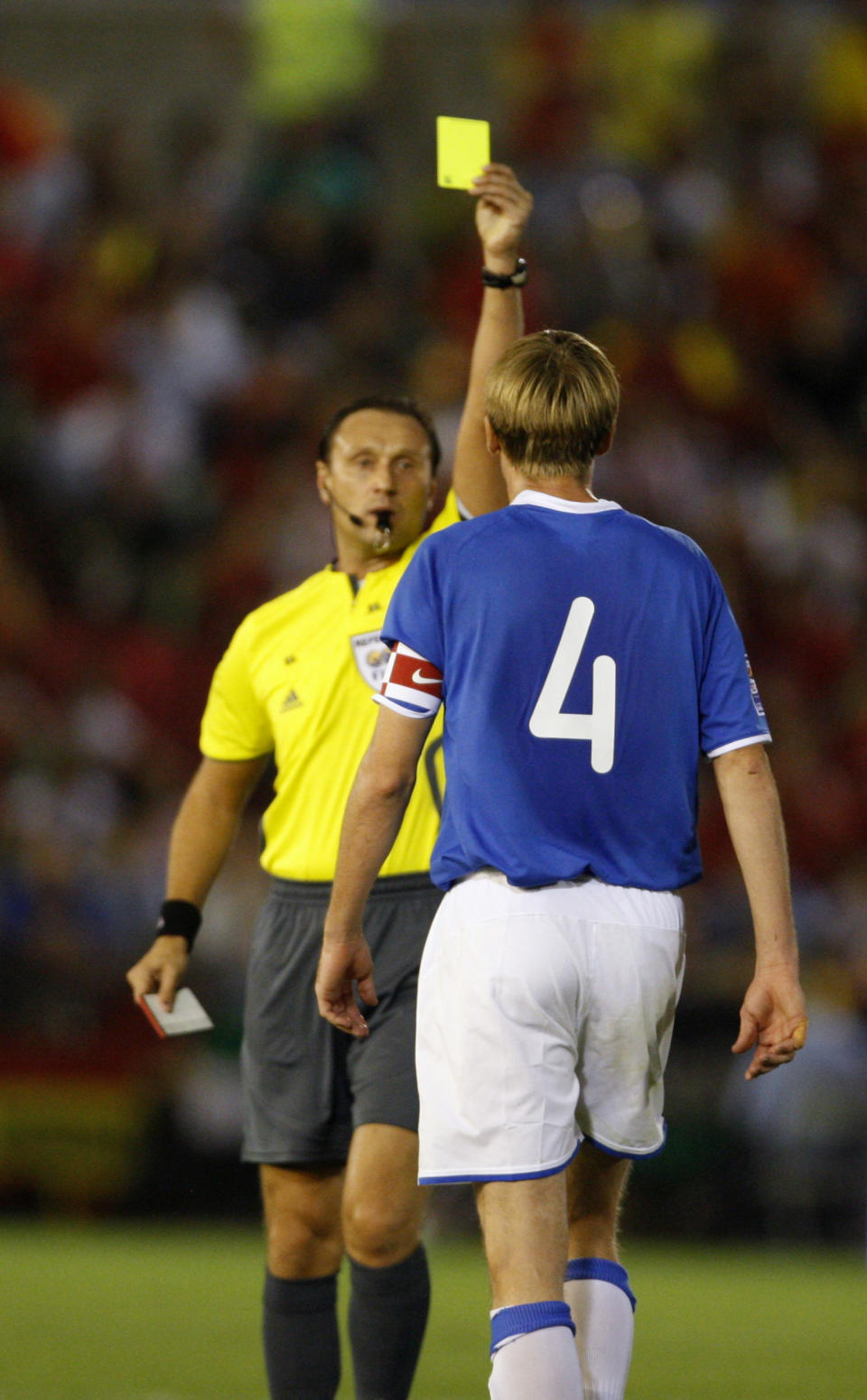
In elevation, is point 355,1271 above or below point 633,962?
below

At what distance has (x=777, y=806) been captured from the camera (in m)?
3.31

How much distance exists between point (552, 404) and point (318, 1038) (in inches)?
67.5

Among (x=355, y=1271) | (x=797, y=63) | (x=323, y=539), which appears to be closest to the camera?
(x=355, y=1271)

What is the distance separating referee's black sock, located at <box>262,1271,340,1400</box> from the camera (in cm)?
433

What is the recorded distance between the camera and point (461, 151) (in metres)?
4.26

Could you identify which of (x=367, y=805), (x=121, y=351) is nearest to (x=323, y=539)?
(x=121, y=351)

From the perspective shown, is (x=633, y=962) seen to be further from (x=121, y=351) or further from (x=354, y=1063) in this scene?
(x=121, y=351)

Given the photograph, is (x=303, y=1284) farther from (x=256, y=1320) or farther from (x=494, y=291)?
(x=256, y=1320)

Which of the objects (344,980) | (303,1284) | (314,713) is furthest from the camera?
(314,713)

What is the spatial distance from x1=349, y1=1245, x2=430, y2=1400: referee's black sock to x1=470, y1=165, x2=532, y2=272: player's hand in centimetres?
216

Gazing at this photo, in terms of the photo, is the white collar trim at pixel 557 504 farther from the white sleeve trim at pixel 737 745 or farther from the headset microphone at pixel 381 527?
the headset microphone at pixel 381 527

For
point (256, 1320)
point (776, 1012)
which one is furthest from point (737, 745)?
point (256, 1320)

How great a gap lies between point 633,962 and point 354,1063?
1.25m

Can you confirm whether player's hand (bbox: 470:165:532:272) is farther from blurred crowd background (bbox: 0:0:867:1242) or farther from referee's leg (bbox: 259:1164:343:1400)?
blurred crowd background (bbox: 0:0:867:1242)
